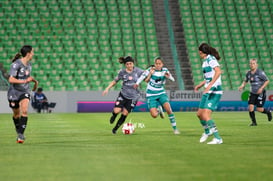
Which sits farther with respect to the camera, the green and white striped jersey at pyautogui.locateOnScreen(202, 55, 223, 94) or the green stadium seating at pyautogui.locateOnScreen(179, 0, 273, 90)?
the green stadium seating at pyautogui.locateOnScreen(179, 0, 273, 90)

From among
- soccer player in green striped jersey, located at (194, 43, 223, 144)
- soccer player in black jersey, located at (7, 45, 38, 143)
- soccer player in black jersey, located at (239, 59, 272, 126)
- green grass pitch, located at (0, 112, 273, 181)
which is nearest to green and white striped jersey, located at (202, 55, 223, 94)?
soccer player in green striped jersey, located at (194, 43, 223, 144)

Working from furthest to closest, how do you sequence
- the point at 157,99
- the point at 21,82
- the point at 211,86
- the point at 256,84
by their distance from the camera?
the point at 256,84
the point at 157,99
the point at 21,82
the point at 211,86

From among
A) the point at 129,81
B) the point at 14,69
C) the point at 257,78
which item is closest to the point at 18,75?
the point at 14,69

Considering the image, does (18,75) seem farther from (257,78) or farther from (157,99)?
(257,78)

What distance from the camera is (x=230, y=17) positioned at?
44.2 m

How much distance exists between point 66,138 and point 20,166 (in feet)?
20.3

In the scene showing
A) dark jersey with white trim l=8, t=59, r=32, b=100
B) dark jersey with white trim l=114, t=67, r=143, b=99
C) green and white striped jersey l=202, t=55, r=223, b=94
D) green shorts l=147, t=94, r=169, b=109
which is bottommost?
green shorts l=147, t=94, r=169, b=109

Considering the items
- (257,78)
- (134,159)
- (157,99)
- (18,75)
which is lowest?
(257,78)

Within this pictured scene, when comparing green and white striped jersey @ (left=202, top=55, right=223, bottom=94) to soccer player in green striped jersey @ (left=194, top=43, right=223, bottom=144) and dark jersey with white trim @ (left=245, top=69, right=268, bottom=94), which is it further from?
dark jersey with white trim @ (left=245, top=69, right=268, bottom=94)

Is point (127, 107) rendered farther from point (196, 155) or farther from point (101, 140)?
point (196, 155)

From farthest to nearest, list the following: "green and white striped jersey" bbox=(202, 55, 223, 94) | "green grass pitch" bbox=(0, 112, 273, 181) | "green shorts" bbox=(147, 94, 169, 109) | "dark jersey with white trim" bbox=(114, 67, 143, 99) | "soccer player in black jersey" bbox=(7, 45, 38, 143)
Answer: "dark jersey with white trim" bbox=(114, 67, 143, 99)
"green shorts" bbox=(147, 94, 169, 109)
"soccer player in black jersey" bbox=(7, 45, 38, 143)
"green and white striped jersey" bbox=(202, 55, 223, 94)
"green grass pitch" bbox=(0, 112, 273, 181)

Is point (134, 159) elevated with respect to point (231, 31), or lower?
elevated

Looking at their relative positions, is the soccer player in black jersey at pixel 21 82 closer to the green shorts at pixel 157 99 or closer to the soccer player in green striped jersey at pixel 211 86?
the soccer player in green striped jersey at pixel 211 86

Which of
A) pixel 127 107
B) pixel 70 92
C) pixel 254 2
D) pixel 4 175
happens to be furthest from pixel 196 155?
pixel 254 2
